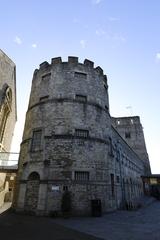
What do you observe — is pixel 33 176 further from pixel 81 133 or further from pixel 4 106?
pixel 4 106

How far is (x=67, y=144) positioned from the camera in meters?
13.4

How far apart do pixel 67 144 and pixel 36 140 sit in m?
2.85

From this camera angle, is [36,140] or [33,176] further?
[36,140]

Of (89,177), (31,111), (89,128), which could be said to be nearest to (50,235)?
(89,177)

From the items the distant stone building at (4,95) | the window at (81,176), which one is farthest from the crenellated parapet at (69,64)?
the window at (81,176)

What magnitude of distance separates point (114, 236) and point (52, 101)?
433 inches

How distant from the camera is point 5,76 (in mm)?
17062

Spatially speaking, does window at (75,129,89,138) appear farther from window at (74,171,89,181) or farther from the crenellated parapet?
the crenellated parapet

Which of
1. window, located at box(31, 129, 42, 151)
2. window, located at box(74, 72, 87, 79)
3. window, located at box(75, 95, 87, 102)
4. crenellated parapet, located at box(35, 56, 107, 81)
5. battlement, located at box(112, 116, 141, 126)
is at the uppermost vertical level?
battlement, located at box(112, 116, 141, 126)

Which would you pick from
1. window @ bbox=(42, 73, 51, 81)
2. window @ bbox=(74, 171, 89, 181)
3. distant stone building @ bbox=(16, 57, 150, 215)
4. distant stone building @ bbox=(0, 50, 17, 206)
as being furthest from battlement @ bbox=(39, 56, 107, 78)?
window @ bbox=(74, 171, 89, 181)

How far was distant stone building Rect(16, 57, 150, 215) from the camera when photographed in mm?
12258

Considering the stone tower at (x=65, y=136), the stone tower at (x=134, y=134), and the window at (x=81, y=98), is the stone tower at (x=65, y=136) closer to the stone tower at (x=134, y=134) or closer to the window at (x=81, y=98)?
the window at (x=81, y=98)

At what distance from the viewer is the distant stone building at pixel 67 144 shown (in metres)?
12.3

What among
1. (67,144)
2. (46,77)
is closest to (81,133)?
(67,144)
